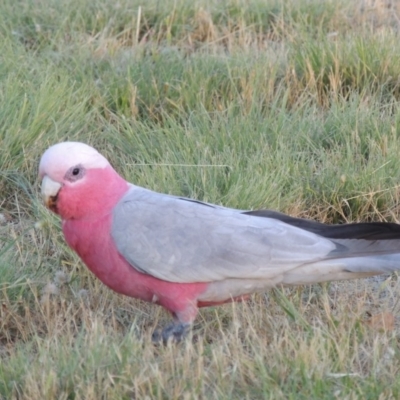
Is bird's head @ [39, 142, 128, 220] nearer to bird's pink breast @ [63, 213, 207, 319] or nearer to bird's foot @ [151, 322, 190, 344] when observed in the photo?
bird's pink breast @ [63, 213, 207, 319]

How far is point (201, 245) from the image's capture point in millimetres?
3258

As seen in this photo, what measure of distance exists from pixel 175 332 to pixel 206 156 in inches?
45.8

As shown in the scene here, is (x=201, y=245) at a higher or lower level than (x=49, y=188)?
lower

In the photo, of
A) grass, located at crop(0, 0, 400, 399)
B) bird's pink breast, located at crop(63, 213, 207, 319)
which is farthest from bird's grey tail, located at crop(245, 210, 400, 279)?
bird's pink breast, located at crop(63, 213, 207, 319)

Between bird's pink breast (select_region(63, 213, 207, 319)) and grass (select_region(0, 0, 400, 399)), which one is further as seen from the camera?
bird's pink breast (select_region(63, 213, 207, 319))

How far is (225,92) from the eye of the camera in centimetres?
502

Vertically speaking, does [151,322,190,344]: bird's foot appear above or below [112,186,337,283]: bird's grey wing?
below

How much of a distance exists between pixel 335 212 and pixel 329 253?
3.25 ft

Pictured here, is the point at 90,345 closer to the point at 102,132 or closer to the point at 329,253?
the point at 329,253

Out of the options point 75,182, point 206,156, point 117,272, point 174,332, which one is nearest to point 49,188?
point 75,182

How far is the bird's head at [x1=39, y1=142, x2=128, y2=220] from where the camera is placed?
10.5ft

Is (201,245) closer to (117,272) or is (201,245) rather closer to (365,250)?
(117,272)

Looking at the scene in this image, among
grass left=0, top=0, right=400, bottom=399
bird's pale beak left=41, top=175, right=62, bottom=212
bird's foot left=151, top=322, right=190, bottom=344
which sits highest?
bird's pale beak left=41, top=175, right=62, bottom=212

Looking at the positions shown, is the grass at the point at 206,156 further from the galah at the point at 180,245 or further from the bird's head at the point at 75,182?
the bird's head at the point at 75,182
